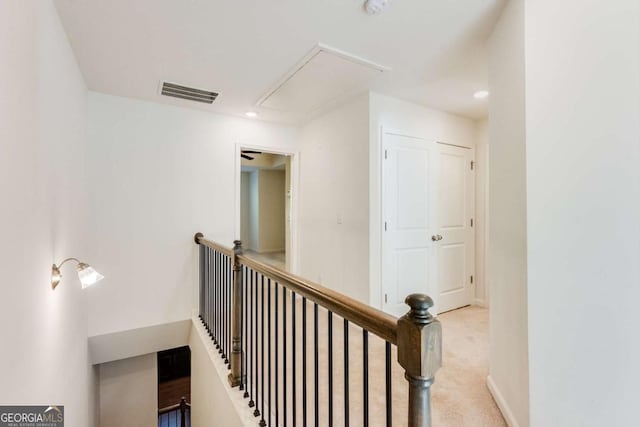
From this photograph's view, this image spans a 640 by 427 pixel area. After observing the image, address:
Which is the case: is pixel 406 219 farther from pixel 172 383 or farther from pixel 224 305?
pixel 172 383

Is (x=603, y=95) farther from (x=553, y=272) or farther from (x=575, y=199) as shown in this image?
(x=553, y=272)

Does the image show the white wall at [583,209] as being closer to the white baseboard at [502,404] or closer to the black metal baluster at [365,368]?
the white baseboard at [502,404]

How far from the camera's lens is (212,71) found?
7.82 feet

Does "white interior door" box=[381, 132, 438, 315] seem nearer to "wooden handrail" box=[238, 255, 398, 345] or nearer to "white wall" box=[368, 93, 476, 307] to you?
"white wall" box=[368, 93, 476, 307]

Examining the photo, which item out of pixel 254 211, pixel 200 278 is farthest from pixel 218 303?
pixel 254 211

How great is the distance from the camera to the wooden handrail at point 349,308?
76 cm

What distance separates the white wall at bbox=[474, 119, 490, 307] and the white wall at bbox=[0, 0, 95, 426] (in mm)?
4026

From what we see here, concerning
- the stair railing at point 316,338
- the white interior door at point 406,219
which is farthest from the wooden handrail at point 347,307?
the white interior door at point 406,219

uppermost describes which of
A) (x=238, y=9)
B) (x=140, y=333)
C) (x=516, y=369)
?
(x=238, y=9)

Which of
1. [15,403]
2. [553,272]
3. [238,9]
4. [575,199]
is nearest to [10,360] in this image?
[15,403]

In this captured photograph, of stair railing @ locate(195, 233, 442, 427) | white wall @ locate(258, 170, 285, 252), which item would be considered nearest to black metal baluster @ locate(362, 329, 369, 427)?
stair railing @ locate(195, 233, 442, 427)

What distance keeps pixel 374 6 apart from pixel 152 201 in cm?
274

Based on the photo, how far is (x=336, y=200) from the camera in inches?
127

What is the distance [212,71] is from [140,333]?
2704mm
